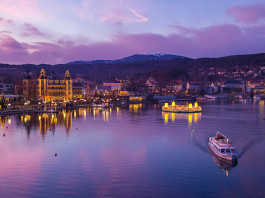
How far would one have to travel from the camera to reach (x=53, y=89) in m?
59.7

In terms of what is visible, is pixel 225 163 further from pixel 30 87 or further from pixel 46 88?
pixel 30 87

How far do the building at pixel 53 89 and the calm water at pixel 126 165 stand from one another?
32.4m

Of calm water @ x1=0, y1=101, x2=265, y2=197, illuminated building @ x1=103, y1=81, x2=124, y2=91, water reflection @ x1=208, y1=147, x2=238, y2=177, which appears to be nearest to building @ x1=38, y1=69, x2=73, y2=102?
calm water @ x1=0, y1=101, x2=265, y2=197

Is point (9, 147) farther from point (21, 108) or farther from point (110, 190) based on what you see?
point (21, 108)

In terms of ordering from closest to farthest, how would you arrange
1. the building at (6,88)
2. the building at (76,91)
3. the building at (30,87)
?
1. the building at (30,87)
2. the building at (6,88)
3. the building at (76,91)

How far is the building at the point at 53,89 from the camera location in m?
57.8

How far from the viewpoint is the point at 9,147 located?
20141 mm

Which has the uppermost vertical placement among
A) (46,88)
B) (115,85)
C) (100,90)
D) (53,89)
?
(115,85)

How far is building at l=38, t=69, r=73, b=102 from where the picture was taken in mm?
57781

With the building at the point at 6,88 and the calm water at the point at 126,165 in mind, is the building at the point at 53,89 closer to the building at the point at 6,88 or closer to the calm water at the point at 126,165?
the building at the point at 6,88

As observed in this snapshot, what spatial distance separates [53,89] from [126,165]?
46.6m

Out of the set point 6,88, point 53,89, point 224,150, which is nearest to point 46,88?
point 53,89

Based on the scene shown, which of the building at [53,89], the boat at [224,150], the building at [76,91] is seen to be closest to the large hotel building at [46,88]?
the building at [53,89]

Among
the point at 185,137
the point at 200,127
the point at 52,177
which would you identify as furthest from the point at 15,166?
the point at 200,127
